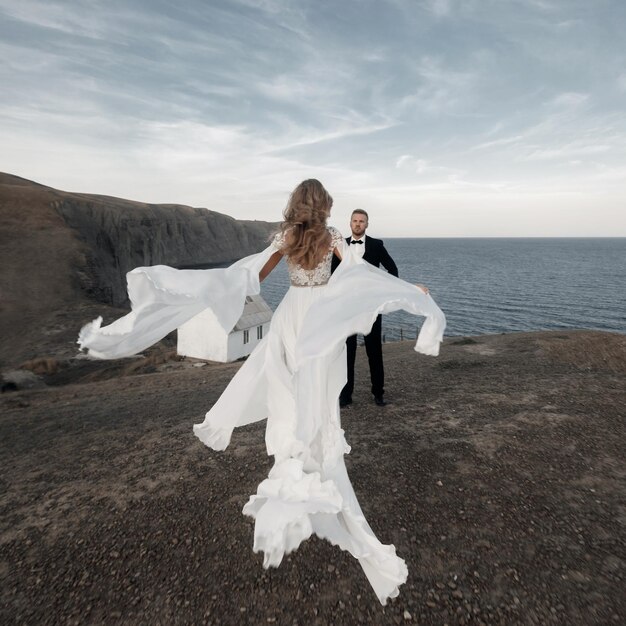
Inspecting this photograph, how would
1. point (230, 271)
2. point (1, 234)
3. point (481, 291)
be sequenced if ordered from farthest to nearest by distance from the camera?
1. point (481, 291)
2. point (1, 234)
3. point (230, 271)

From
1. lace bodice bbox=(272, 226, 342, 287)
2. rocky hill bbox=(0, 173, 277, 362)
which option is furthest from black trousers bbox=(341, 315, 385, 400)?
rocky hill bbox=(0, 173, 277, 362)

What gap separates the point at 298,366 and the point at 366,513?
2.21 metres

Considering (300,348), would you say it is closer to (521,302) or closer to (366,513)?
(366,513)

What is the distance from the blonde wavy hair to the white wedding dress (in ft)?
0.47

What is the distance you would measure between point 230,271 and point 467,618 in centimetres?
386

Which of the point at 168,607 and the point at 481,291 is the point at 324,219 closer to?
the point at 168,607

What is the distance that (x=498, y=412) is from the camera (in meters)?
7.53

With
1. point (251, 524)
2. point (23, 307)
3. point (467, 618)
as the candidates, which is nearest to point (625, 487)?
point (467, 618)

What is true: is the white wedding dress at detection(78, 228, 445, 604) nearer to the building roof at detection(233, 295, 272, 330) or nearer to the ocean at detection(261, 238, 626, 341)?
the building roof at detection(233, 295, 272, 330)

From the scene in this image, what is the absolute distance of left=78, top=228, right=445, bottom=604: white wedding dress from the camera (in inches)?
128

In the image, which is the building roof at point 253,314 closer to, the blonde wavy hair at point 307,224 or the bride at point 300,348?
the bride at point 300,348

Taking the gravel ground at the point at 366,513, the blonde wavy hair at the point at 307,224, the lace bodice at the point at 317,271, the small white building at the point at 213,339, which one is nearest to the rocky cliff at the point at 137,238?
the small white building at the point at 213,339

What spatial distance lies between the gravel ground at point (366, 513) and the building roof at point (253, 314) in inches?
787

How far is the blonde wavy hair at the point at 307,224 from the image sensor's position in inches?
156
